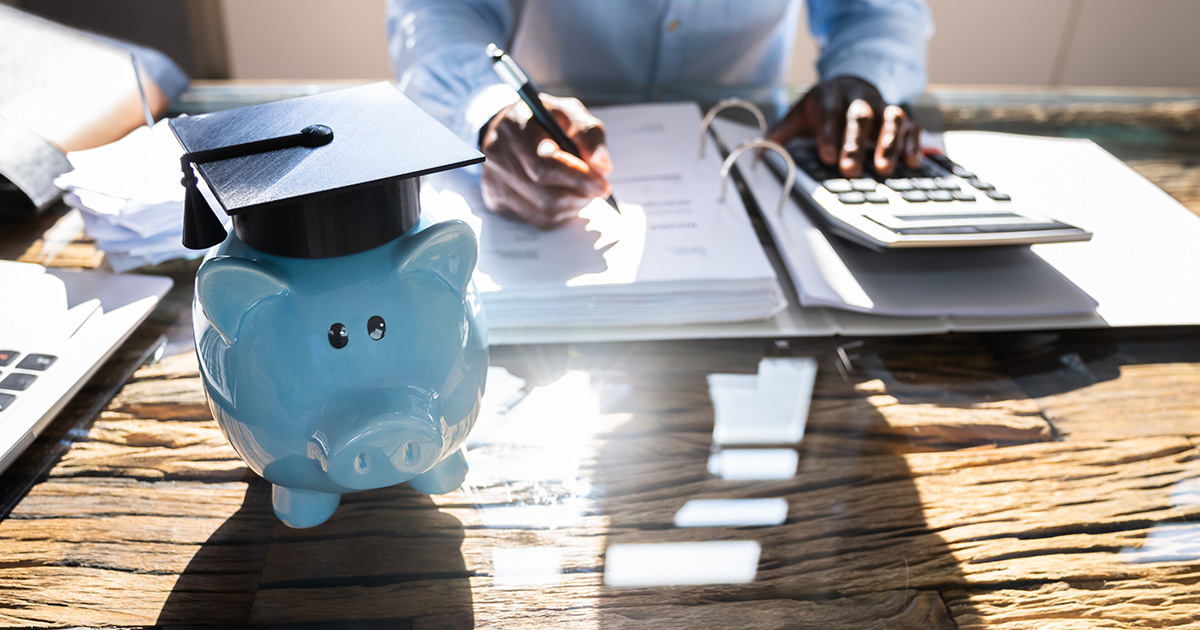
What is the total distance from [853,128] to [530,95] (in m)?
0.40

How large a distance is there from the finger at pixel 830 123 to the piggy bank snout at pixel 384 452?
628mm

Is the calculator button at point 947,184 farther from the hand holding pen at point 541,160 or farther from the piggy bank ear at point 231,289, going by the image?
the piggy bank ear at point 231,289

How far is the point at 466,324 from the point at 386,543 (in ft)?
0.54

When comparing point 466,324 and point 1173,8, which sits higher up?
point 466,324

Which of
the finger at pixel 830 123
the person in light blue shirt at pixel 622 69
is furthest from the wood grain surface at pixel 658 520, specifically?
the finger at pixel 830 123

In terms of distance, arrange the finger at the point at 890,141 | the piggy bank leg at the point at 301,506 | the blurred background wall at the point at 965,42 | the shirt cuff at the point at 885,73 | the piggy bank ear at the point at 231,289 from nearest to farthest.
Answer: the piggy bank ear at the point at 231,289
the piggy bank leg at the point at 301,506
the finger at the point at 890,141
the shirt cuff at the point at 885,73
the blurred background wall at the point at 965,42

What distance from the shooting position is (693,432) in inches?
23.1

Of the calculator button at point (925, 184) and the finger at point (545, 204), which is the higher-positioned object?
the calculator button at point (925, 184)

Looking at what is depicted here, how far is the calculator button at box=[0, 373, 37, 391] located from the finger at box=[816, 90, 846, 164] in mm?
793

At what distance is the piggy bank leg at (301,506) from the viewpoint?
49cm

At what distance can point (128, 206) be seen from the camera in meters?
0.74

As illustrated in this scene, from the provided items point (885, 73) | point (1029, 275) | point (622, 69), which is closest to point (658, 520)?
point (1029, 275)

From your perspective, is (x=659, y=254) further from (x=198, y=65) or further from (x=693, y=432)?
(x=198, y=65)

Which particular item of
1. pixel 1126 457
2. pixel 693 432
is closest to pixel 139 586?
pixel 693 432
